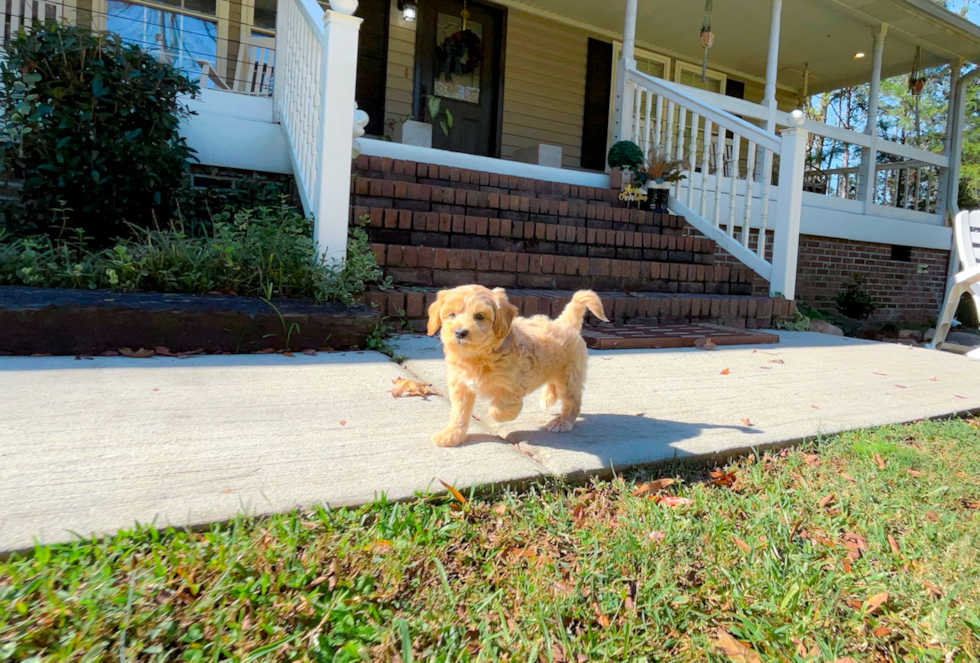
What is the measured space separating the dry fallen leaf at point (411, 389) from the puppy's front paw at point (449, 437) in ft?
1.84

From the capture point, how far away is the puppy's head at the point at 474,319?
1951mm

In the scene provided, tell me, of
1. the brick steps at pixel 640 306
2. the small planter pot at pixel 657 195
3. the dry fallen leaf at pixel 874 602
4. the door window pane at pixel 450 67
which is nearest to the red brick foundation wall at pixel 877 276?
the small planter pot at pixel 657 195

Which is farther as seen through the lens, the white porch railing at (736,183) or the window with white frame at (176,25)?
the window with white frame at (176,25)

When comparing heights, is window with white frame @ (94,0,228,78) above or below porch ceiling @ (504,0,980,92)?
below

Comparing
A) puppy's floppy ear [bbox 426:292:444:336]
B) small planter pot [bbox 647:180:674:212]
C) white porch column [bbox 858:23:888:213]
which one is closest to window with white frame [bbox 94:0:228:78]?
small planter pot [bbox 647:180:674:212]

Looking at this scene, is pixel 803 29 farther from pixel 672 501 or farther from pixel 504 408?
pixel 672 501

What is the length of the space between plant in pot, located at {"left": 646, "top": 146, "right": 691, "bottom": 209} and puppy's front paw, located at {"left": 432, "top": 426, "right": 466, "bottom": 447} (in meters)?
5.40

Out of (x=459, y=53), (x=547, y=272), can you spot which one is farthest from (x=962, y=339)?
(x=459, y=53)

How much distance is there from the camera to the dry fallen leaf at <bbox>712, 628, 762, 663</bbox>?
120 centimetres

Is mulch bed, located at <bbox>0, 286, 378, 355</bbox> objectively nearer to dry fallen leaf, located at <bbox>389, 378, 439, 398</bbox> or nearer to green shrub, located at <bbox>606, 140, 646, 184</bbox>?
dry fallen leaf, located at <bbox>389, 378, 439, 398</bbox>

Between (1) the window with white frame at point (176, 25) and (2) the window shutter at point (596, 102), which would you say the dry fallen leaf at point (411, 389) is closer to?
(1) the window with white frame at point (176, 25)

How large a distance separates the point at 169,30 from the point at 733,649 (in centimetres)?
876

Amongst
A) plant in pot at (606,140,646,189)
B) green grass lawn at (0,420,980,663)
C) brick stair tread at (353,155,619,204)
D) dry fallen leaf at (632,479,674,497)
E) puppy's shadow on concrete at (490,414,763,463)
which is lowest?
green grass lawn at (0,420,980,663)

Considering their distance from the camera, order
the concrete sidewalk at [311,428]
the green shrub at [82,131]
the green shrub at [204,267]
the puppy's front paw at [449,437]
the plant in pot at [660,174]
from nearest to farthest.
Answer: the concrete sidewalk at [311,428] → the puppy's front paw at [449,437] → the green shrub at [204,267] → the green shrub at [82,131] → the plant in pot at [660,174]
